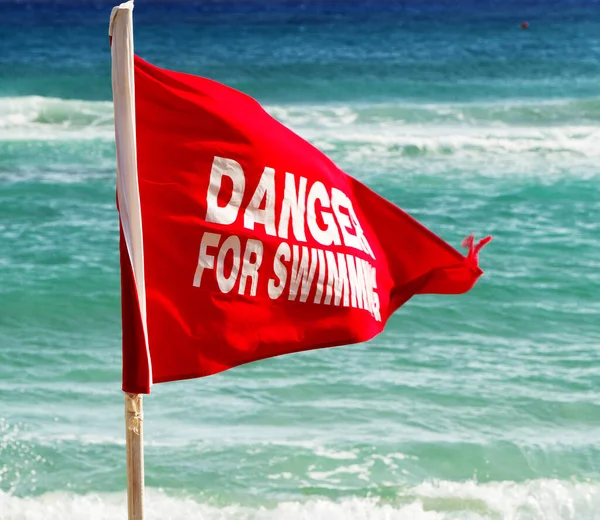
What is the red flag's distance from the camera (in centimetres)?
360

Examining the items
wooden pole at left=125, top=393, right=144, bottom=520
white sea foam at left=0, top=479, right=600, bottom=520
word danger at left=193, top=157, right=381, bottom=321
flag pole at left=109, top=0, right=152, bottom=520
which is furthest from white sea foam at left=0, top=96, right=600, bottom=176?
flag pole at left=109, top=0, right=152, bottom=520

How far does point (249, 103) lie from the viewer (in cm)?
393

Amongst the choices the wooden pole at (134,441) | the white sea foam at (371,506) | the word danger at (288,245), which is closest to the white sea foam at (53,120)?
the white sea foam at (371,506)

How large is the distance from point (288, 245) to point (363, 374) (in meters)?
4.58

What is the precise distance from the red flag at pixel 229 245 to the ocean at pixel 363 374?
2578 mm

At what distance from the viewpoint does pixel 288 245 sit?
382 cm

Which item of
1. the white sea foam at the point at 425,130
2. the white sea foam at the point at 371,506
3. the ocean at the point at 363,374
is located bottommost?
the white sea foam at the point at 371,506

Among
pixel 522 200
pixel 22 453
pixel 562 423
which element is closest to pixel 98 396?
pixel 22 453

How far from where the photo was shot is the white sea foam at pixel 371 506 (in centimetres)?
619

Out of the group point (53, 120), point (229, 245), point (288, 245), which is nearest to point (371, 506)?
point (288, 245)

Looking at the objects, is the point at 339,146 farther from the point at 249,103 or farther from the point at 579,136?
the point at 249,103

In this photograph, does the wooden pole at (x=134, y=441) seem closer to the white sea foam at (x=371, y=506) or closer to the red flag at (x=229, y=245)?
the red flag at (x=229, y=245)

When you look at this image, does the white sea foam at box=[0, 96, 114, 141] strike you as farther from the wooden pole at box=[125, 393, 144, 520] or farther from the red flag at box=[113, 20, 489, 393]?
the wooden pole at box=[125, 393, 144, 520]

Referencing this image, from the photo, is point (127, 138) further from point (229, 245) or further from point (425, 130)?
point (425, 130)
